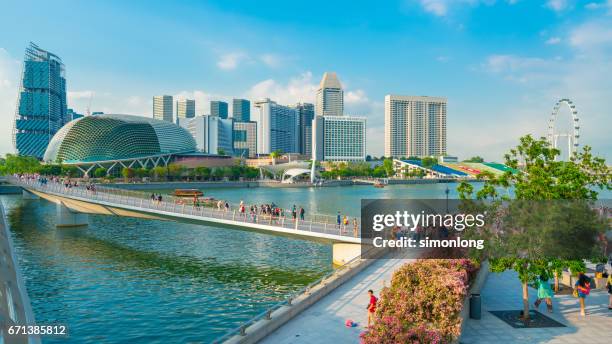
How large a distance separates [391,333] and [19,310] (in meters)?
7.39

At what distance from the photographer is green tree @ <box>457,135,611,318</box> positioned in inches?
504

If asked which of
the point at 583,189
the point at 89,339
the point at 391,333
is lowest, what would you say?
the point at 89,339

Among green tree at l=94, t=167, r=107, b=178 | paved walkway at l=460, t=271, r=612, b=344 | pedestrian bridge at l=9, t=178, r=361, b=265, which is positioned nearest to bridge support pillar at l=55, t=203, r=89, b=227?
pedestrian bridge at l=9, t=178, r=361, b=265

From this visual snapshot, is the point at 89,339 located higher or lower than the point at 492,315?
lower

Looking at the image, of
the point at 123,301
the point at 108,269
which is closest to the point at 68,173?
the point at 108,269

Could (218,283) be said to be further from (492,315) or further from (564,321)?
(564,321)

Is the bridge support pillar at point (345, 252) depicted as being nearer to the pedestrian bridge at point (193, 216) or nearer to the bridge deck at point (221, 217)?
the pedestrian bridge at point (193, 216)

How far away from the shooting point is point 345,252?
26.9m

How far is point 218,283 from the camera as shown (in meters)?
24.9

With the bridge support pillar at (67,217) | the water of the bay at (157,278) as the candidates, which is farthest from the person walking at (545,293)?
the bridge support pillar at (67,217)

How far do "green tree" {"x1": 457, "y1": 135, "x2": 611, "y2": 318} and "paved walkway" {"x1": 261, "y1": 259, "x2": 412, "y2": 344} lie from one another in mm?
4803

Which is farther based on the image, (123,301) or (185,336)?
(123,301)

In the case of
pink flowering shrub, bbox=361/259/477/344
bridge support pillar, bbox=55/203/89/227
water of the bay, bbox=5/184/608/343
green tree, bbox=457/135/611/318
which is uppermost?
green tree, bbox=457/135/611/318

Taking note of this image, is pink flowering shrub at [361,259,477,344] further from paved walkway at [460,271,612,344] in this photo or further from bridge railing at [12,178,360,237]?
bridge railing at [12,178,360,237]
